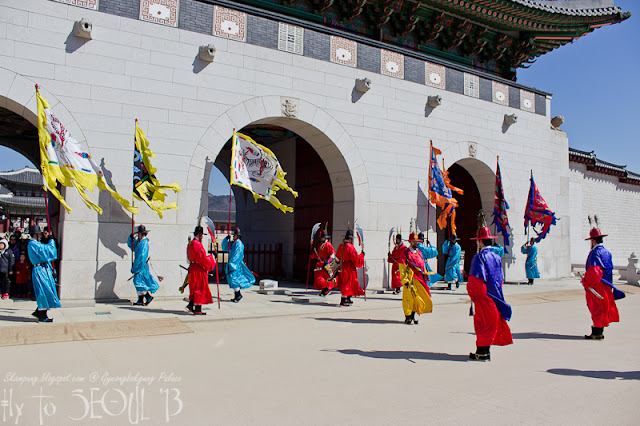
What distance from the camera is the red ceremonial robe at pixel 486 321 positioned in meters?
5.32

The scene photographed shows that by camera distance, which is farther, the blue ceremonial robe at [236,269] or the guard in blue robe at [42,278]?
the blue ceremonial robe at [236,269]

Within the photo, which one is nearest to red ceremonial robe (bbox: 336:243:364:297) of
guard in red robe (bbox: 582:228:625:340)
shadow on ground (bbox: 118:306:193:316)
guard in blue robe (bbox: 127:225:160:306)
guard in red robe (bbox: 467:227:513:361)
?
shadow on ground (bbox: 118:306:193:316)

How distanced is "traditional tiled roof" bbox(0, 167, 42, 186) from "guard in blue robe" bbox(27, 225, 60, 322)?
97.3 ft

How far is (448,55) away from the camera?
1502 cm

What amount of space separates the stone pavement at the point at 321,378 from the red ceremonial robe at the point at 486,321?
260mm

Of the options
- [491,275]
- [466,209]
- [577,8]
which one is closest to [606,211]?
[466,209]

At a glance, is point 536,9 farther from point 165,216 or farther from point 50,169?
point 50,169

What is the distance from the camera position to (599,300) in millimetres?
6820

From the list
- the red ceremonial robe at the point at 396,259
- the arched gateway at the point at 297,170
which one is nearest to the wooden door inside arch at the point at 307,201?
the arched gateway at the point at 297,170

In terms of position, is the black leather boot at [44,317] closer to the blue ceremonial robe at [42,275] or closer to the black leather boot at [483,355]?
the blue ceremonial robe at [42,275]

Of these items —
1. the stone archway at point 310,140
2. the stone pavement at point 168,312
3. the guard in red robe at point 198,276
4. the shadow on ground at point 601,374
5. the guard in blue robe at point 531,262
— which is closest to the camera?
the shadow on ground at point 601,374

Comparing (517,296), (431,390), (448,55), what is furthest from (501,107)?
(431,390)

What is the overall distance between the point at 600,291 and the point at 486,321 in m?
2.74

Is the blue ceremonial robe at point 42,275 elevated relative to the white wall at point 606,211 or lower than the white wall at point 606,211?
lower
